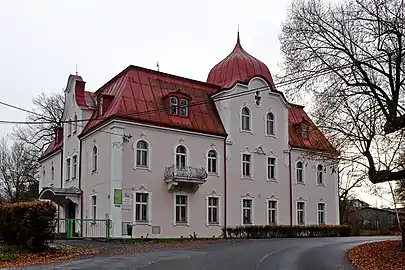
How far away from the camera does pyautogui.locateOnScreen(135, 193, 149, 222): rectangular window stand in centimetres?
3241

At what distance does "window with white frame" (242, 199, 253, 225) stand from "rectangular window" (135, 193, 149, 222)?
815 centimetres

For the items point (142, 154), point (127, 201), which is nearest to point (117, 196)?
point (127, 201)

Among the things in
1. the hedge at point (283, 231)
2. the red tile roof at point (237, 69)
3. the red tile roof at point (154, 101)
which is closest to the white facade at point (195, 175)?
the red tile roof at point (154, 101)

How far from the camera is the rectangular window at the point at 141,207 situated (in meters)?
32.4

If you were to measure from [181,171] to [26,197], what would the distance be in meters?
31.4

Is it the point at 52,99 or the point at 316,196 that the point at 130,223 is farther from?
the point at 52,99

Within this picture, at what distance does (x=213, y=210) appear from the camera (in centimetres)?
Result: 3631

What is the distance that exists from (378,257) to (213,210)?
1780cm

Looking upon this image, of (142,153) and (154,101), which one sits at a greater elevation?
(154,101)

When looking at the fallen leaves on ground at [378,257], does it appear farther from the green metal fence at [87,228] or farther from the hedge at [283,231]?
the green metal fence at [87,228]

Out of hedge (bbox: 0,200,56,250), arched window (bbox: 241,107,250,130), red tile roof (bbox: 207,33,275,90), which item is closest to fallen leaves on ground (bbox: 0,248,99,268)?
hedge (bbox: 0,200,56,250)

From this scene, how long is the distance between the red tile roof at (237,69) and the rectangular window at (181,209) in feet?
30.8

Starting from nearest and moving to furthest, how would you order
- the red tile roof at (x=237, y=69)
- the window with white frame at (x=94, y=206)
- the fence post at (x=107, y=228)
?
the fence post at (x=107, y=228) < the window with white frame at (x=94, y=206) < the red tile roof at (x=237, y=69)

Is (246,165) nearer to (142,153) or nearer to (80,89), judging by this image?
(142,153)
